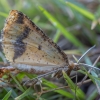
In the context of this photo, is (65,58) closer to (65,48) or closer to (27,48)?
(27,48)

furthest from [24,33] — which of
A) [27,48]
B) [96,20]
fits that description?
[96,20]

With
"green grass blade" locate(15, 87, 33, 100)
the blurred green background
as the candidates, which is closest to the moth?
"green grass blade" locate(15, 87, 33, 100)

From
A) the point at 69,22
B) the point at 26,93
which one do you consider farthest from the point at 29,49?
the point at 69,22

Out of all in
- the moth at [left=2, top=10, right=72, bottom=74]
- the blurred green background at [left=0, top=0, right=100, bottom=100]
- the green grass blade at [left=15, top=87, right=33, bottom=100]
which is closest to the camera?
the green grass blade at [left=15, top=87, right=33, bottom=100]

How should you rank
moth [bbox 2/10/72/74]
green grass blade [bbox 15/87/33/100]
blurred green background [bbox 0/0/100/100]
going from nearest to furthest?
green grass blade [bbox 15/87/33/100]
moth [bbox 2/10/72/74]
blurred green background [bbox 0/0/100/100]

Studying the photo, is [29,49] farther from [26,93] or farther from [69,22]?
[69,22]

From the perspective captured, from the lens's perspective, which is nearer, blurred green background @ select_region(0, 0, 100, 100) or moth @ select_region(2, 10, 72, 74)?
moth @ select_region(2, 10, 72, 74)

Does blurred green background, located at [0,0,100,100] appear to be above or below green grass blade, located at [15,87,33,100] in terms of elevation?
above

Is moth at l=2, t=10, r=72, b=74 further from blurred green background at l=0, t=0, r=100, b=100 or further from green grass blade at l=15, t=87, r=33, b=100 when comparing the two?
blurred green background at l=0, t=0, r=100, b=100

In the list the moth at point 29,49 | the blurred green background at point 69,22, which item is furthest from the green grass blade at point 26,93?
the blurred green background at point 69,22
